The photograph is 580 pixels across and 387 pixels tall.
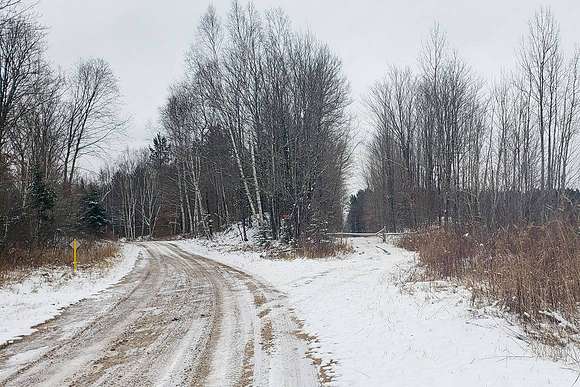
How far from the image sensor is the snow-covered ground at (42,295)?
8.51 metres

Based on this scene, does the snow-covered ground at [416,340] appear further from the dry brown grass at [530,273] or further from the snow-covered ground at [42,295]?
the snow-covered ground at [42,295]

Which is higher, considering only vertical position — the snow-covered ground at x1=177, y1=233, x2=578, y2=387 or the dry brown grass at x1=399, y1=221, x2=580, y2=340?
the dry brown grass at x1=399, y1=221, x2=580, y2=340

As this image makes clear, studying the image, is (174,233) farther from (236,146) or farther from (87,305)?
(87,305)

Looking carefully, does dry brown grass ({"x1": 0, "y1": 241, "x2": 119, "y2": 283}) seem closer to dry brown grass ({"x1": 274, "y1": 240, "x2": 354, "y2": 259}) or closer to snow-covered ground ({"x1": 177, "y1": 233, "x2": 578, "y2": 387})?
dry brown grass ({"x1": 274, "y1": 240, "x2": 354, "y2": 259})

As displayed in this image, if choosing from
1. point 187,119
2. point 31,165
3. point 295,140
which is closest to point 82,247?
point 31,165

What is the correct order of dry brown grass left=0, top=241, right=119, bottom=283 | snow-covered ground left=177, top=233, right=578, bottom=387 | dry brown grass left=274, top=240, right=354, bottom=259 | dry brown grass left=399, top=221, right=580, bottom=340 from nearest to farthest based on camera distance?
snow-covered ground left=177, top=233, right=578, bottom=387 < dry brown grass left=399, top=221, right=580, bottom=340 < dry brown grass left=0, top=241, right=119, bottom=283 < dry brown grass left=274, top=240, right=354, bottom=259

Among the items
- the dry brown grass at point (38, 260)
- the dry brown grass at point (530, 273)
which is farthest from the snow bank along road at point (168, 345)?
the dry brown grass at point (38, 260)

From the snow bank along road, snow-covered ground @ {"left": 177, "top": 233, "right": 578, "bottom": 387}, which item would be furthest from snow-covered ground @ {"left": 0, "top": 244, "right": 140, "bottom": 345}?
snow-covered ground @ {"left": 177, "top": 233, "right": 578, "bottom": 387}

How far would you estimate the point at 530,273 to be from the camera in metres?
7.26

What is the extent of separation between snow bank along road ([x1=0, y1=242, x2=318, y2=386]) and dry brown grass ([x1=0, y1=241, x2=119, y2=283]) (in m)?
5.75

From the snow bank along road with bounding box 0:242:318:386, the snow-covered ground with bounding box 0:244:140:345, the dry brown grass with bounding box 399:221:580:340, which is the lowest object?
the snow-covered ground with bounding box 0:244:140:345

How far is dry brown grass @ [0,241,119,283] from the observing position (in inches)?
605

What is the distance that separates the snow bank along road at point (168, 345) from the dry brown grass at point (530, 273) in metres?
3.34

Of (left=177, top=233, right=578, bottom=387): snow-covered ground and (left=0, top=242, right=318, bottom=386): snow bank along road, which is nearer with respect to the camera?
(left=177, top=233, right=578, bottom=387): snow-covered ground
